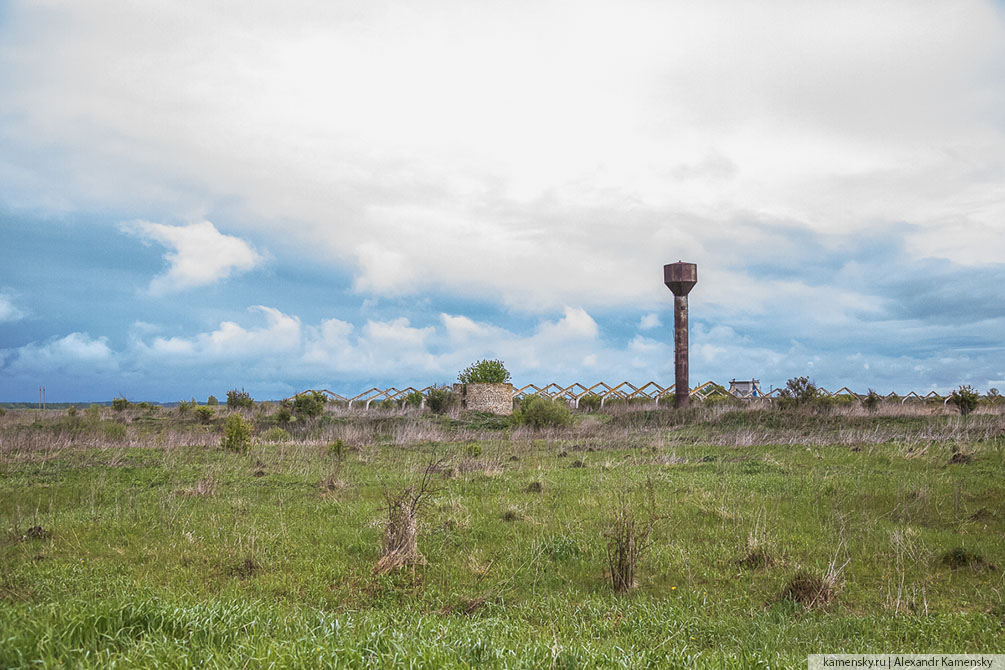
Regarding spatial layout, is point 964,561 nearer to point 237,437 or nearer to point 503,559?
point 503,559

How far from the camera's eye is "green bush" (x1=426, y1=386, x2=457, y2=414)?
33.8m

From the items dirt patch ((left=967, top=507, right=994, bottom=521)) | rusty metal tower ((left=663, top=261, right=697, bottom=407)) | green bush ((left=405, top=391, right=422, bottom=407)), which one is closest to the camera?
dirt patch ((left=967, top=507, right=994, bottom=521))

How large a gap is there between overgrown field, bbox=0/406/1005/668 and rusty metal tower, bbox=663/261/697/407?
16173 mm

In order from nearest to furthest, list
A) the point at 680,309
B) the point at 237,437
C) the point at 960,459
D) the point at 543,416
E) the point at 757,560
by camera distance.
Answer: the point at 757,560 < the point at 960,459 < the point at 237,437 < the point at 543,416 < the point at 680,309

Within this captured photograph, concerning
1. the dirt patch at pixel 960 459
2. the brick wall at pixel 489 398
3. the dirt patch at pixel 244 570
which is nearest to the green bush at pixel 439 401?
the brick wall at pixel 489 398

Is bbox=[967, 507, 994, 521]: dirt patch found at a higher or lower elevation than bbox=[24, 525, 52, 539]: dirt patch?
higher

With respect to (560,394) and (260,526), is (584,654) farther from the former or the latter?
(560,394)

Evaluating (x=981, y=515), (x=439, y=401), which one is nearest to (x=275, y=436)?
(x=439, y=401)

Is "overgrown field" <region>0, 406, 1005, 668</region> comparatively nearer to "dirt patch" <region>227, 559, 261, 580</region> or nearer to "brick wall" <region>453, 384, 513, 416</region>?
"dirt patch" <region>227, 559, 261, 580</region>

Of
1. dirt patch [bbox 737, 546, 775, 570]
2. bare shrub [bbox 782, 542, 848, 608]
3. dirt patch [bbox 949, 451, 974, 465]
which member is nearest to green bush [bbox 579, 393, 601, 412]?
dirt patch [bbox 949, 451, 974, 465]

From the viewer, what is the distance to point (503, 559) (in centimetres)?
779

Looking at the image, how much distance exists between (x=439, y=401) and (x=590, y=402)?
9726 mm

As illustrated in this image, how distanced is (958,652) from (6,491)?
13708 millimetres

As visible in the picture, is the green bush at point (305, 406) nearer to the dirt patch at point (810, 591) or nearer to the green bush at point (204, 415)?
the green bush at point (204, 415)
